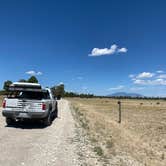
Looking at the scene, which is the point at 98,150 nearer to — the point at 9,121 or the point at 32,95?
the point at 9,121

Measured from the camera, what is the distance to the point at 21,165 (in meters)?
7.31

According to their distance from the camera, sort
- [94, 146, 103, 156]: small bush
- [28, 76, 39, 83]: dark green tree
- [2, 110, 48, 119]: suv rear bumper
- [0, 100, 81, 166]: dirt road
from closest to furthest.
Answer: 1. [0, 100, 81, 166]: dirt road
2. [94, 146, 103, 156]: small bush
3. [2, 110, 48, 119]: suv rear bumper
4. [28, 76, 39, 83]: dark green tree

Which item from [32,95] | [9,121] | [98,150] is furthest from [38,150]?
[32,95]

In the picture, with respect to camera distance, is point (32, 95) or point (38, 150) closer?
point (38, 150)

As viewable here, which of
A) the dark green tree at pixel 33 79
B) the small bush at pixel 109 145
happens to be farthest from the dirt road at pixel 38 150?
the dark green tree at pixel 33 79

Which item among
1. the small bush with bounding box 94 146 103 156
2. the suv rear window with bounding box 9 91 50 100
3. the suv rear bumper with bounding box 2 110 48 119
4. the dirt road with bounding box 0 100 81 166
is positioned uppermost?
the suv rear window with bounding box 9 91 50 100

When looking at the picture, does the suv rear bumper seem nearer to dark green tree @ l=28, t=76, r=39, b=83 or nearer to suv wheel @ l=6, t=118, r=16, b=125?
suv wheel @ l=6, t=118, r=16, b=125

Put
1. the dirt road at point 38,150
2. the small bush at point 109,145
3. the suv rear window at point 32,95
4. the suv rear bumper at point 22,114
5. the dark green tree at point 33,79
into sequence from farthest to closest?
the dark green tree at point 33,79 < the suv rear window at point 32,95 < the suv rear bumper at point 22,114 < the small bush at point 109,145 < the dirt road at point 38,150

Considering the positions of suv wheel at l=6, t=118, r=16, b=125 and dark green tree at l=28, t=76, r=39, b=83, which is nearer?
suv wheel at l=6, t=118, r=16, b=125

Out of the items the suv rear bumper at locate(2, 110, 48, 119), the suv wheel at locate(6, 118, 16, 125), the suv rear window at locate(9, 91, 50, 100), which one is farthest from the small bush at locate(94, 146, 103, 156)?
the suv rear window at locate(9, 91, 50, 100)

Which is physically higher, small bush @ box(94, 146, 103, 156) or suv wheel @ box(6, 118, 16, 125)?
suv wheel @ box(6, 118, 16, 125)

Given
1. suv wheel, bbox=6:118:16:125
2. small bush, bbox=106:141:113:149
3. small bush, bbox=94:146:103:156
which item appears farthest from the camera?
suv wheel, bbox=6:118:16:125

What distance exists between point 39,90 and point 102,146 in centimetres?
719

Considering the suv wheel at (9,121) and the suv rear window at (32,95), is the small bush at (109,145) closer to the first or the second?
the suv wheel at (9,121)
